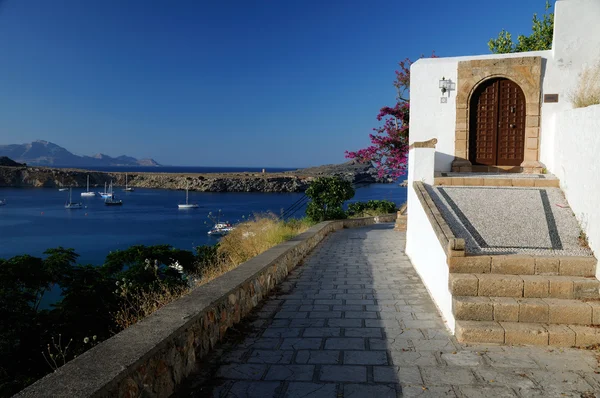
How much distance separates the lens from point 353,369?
3.20 metres

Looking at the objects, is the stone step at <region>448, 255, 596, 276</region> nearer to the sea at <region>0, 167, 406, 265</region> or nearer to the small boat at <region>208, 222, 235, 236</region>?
the small boat at <region>208, 222, 235, 236</region>

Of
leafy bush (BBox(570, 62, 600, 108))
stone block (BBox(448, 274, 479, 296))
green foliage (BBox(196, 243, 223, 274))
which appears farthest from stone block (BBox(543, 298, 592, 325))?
leafy bush (BBox(570, 62, 600, 108))

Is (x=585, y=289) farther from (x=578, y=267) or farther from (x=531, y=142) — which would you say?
(x=531, y=142)

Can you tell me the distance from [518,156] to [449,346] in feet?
25.8

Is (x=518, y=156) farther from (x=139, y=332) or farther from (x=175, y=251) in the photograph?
(x=175, y=251)

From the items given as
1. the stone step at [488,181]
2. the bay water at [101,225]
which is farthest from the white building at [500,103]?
the bay water at [101,225]

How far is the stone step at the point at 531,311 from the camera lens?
3850 mm

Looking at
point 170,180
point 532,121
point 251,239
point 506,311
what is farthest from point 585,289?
point 170,180

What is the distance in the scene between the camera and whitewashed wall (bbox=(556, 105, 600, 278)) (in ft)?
15.8

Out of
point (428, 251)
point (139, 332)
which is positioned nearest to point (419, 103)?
point (428, 251)

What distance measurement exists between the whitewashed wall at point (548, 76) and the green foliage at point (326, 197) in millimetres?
8050

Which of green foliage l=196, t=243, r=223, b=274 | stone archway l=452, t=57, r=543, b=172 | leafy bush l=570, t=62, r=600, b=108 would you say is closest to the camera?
leafy bush l=570, t=62, r=600, b=108

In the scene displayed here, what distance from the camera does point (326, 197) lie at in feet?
59.6

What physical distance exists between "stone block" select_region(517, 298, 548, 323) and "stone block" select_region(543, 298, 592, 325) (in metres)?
0.05
